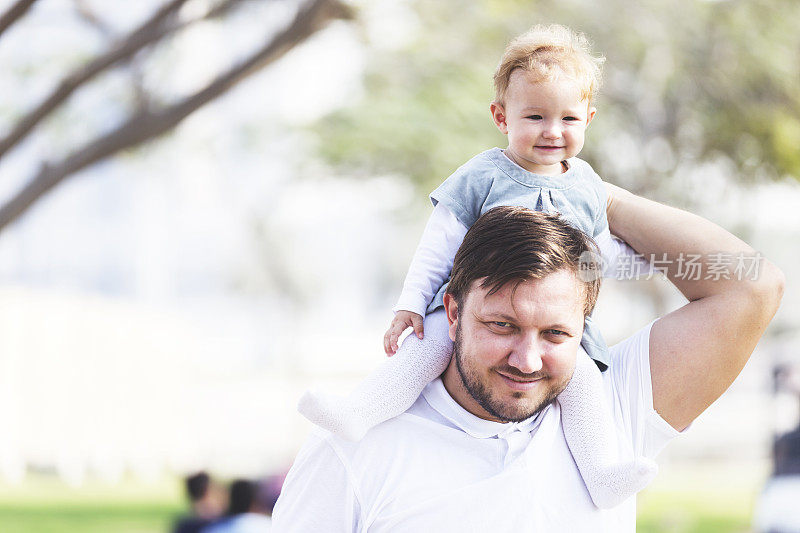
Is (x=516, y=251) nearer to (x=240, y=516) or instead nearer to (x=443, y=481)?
(x=443, y=481)

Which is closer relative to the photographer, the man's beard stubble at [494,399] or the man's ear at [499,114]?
the man's beard stubble at [494,399]

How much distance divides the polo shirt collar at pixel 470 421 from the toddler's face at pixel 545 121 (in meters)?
0.57

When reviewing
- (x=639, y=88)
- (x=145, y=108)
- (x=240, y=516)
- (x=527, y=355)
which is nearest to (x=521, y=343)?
(x=527, y=355)

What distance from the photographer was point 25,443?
13016 mm

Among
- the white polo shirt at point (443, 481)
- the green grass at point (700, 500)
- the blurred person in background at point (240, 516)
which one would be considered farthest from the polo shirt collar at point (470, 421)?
the green grass at point (700, 500)

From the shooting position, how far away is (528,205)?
87.0 inches

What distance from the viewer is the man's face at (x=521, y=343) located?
76.0 inches

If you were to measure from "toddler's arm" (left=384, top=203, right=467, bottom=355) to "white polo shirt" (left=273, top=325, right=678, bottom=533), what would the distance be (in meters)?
0.19

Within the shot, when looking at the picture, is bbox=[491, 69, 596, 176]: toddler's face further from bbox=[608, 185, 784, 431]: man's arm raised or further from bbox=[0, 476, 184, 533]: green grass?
bbox=[0, 476, 184, 533]: green grass

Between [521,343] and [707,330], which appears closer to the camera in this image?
[521,343]

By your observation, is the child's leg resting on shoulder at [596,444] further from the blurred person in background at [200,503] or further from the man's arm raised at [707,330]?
the blurred person in background at [200,503]

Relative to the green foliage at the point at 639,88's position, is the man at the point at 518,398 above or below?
below

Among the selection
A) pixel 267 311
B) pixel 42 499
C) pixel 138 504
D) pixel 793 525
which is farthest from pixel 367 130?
pixel 267 311

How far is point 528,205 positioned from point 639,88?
28.3 feet
